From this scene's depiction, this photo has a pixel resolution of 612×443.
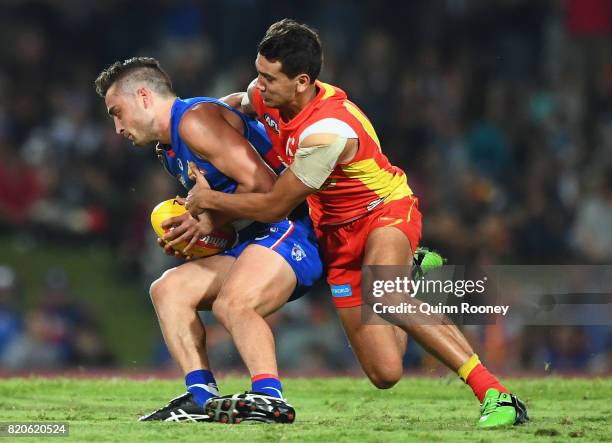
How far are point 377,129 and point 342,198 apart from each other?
6.23 m

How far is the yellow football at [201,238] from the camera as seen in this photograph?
607cm

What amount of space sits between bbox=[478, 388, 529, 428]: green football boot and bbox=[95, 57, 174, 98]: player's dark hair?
2.15 metres

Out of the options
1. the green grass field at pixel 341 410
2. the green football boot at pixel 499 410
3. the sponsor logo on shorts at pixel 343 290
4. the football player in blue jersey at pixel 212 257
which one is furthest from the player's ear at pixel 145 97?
the green football boot at pixel 499 410

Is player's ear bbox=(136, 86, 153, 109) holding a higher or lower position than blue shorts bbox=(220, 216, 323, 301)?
higher

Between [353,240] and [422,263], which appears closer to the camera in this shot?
[353,240]

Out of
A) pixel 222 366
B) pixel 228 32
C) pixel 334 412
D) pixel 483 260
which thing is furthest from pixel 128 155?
pixel 334 412

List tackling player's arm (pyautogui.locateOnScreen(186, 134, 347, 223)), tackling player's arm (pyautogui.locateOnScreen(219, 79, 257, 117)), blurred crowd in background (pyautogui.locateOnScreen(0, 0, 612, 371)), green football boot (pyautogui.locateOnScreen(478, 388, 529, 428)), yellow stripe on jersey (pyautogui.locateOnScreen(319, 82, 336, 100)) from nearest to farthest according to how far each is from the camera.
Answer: green football boot (pyautogui.locateOnScreen(478, 388, 529, 428))
tackling player's arm (pyautogui.locateOnScreen(186, 134, 347, 223))
yellow stripe on jersey (pyautogui.locateOnScreen(319, 82, 336, 100))
tackling player's arm (pyautogui.locateOnScreen(219, 79, 257, 117))
blurred crowd in background (pyautogui.locateOnScreen(0, 0, 612, 371))

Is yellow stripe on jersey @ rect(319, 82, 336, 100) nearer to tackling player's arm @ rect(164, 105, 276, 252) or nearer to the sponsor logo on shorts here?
tackling player's arm @ rect(164, 105, 276, 252)

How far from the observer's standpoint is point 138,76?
6.09 meters

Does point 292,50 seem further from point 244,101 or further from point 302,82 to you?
point 244,101

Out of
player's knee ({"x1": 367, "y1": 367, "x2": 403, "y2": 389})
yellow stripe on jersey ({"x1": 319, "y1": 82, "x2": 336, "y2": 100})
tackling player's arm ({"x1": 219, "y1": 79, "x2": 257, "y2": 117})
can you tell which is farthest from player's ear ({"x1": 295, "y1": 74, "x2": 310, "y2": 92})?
player's knee ({"x1": 367, "y1": 367, "x2": 403, "y2": 389})

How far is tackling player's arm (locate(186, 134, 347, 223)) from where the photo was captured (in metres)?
5.71

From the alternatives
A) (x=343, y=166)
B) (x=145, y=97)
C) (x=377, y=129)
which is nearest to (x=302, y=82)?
(x=343, y=166)

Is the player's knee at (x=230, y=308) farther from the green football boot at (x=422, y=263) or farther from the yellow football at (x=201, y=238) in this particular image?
the green football boot at (x=422, y=263)
